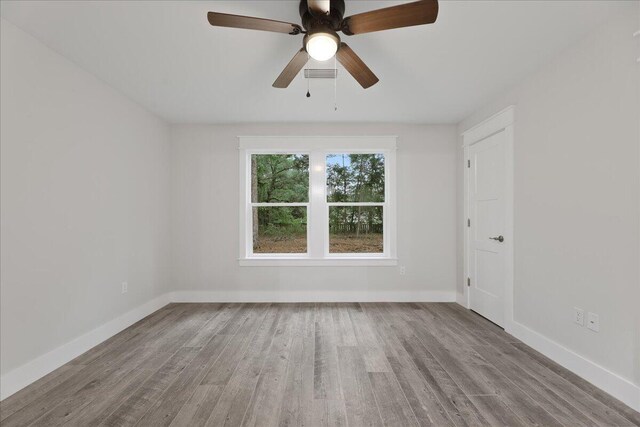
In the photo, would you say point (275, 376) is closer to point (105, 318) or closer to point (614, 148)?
point (105, 318)

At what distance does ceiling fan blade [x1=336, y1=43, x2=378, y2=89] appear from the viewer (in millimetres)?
1959

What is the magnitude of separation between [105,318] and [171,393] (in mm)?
1468

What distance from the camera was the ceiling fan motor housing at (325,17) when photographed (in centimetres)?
174

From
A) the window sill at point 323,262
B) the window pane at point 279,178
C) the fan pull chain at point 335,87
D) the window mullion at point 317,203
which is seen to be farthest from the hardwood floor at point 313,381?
the fan pull chain at point 335,87

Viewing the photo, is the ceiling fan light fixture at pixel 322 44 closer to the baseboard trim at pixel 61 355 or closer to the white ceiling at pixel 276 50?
the white ceiling at pixel 276 50

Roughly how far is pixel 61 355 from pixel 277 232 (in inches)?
104

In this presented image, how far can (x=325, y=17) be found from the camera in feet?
5.70

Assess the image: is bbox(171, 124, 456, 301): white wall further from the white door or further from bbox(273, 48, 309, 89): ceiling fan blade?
bbox(273, 48, 309, 89): ceiling fan blade

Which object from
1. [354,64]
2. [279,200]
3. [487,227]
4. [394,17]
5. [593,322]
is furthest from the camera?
[279,200]

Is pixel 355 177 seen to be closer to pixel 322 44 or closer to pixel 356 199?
pixel 356 199

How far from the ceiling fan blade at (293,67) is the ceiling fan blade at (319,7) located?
10.6 inches

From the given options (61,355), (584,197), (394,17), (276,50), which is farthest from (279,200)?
(584,197)

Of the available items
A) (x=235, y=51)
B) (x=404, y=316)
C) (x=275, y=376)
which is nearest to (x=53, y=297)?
(x=275, y=376)

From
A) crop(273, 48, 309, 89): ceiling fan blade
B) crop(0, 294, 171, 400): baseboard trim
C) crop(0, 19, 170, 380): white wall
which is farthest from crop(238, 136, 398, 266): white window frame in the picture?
crop(273, 48, 309, 89): ceiling fan blade
